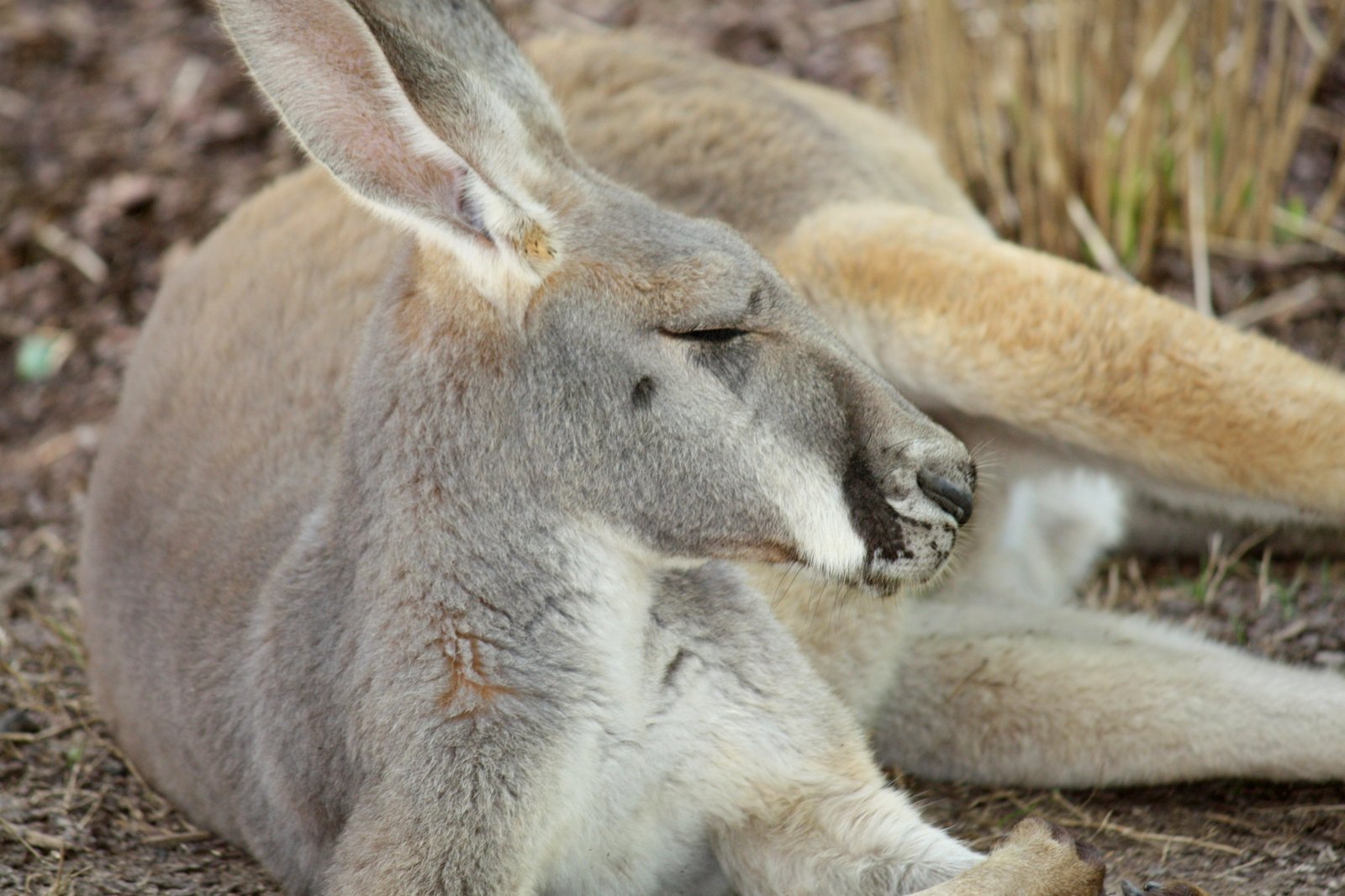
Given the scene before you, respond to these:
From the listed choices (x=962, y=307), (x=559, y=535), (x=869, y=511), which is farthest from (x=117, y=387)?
(x=869, y=511)

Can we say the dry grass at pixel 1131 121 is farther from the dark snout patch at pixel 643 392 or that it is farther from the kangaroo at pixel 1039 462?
the dark snout patch at pixel 643 392

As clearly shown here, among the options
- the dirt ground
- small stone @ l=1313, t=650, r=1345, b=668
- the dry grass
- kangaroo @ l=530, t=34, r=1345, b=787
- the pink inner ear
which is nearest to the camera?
the pink inner ear

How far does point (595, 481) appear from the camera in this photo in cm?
280

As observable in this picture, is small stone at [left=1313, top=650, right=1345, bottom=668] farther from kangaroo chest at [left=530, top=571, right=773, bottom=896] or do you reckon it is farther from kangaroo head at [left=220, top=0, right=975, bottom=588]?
kangaroo chest at [left=530, top=571, right=773, bottom=896]

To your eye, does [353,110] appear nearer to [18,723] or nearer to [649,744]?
[649,744]

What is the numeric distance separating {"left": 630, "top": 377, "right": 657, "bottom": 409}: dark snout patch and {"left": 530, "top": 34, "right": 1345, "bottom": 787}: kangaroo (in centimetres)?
56

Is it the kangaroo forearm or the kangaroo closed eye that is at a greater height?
the kangaroo closed eye

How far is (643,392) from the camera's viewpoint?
2.78 metres

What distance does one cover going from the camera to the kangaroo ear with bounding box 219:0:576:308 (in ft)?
8.38

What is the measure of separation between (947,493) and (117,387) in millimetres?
3844

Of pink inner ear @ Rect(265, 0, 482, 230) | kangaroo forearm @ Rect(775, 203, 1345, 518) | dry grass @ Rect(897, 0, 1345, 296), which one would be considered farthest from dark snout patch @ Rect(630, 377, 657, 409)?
dry grass @ Rect(897, 0, 1345, 296)

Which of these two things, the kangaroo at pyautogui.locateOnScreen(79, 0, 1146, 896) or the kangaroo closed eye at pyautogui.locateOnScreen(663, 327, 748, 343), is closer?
the kangaroo at pyautogui.locateOnScreen(79, 0, 1146, 896)

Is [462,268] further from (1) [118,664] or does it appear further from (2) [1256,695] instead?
(2) [1256,695]

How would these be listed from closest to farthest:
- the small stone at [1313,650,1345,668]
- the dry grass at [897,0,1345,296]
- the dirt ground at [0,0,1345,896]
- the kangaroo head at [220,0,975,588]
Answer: the kangaroo head at [220,0,975,588] → the dirt ground at [0,0,1345,896] → the small stone at [1313,650,1345,668] → the dry grass at [897,0,1345,296]
